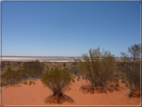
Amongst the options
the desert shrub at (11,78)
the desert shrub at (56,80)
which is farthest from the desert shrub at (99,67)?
the desert shrub at (11,78)

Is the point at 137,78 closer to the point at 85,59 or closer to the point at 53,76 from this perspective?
the point at 85,59

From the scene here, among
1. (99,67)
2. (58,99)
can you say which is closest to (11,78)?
(58,99)

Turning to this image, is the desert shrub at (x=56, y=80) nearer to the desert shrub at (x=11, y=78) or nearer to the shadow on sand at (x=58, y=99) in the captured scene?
the shadow on sand at (x=58, y=99)

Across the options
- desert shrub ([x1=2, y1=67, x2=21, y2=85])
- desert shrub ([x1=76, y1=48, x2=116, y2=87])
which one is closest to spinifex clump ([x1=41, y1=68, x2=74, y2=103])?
desert shrub ([x1=76, y1=48, x2=116, y2=87])

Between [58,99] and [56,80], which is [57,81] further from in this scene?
[58,99]

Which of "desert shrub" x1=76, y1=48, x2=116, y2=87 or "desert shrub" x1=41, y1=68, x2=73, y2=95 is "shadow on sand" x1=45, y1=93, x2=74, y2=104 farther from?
"desert shrub" x1=76, y1=48, x2=116, y2=87

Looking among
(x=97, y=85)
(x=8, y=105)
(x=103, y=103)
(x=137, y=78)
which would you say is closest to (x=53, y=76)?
(x=8, y=105)
